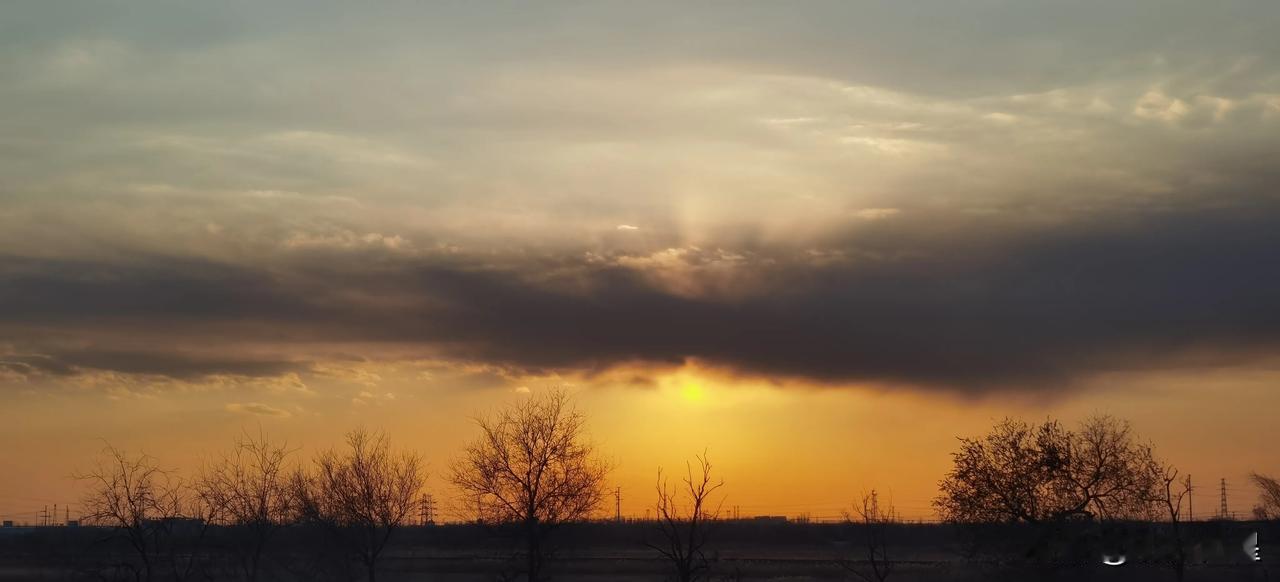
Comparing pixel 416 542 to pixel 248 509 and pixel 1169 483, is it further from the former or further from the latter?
pixel 1169 483

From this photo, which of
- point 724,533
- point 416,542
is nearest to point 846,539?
point 724,533

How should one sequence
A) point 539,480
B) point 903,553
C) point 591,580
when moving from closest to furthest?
point 539,480 < point 591,580 < point 903,553

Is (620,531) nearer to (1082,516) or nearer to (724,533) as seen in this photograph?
(724,533)

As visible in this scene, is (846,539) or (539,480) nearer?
(539,480)

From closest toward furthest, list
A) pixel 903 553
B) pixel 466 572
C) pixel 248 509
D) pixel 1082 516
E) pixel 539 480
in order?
pixel 539 480
pixel 1082 516
pixel 248 509
pixel 466 572
pixel 903 553

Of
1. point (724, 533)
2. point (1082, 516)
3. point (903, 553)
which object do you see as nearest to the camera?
point (1082, 516)

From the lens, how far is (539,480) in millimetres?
52969

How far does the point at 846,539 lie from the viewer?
13112cm

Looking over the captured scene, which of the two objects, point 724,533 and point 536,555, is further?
point 724,533

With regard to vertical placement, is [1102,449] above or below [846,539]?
above

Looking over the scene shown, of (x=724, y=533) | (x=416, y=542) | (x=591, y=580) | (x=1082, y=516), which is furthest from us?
(x=724, y=533)

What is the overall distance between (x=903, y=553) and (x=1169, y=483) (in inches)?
1826

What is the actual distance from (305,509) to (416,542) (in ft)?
219

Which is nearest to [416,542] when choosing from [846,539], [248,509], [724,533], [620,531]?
[620,531]
